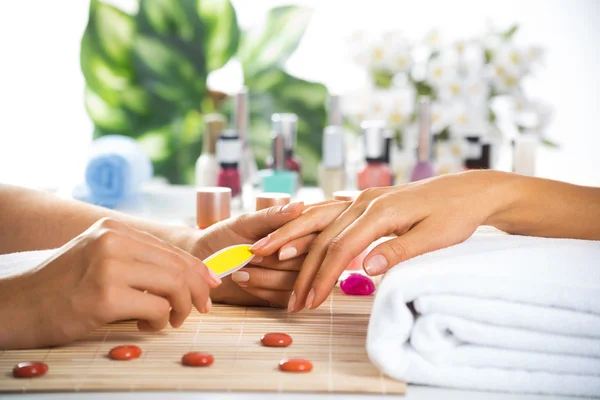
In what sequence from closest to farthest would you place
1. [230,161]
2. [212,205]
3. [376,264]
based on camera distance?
[376,264]
[212,205]
[230,161]

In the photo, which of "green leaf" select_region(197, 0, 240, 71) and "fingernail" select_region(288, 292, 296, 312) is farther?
"green leaf" select_region(197, 0, 240, 71)

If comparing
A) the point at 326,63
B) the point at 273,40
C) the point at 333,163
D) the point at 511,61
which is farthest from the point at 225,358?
the point at 326,63

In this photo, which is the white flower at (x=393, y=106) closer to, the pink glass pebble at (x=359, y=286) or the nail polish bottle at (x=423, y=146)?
the nail polish bottle at (x=423, y=146)

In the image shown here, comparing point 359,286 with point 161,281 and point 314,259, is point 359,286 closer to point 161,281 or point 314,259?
point 314,259

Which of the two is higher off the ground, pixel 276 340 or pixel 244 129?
pixel 244 129

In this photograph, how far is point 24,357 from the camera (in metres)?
0.68

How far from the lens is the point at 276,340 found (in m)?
0.70

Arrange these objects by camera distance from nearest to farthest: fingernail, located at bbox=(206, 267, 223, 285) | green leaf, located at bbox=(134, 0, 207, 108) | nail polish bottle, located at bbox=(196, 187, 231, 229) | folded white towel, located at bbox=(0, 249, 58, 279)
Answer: fingernail, located at bbox=(206, 267, 223, 285) → folded white towel, located at bbox=(0, 249, 58, 279) → nail polish bottle, located at bbox=(196, 187, 231, 229) → green leaf, located at bbox=(134, 0, 207, 108)

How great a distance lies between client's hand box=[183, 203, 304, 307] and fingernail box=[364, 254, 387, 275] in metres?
0.12

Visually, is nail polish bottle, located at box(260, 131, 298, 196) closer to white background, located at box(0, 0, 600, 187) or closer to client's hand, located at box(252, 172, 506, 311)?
white background, located at box(0, 0, 600, 187)

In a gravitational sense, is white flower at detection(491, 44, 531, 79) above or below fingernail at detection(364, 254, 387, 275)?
above

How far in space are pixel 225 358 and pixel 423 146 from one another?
114cm

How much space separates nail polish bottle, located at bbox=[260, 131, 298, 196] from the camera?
1.68m

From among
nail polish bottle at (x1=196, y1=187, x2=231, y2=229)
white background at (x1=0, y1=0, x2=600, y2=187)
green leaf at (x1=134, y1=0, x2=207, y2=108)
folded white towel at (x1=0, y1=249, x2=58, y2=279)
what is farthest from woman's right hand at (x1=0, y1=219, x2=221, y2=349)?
white background at (x1=0, y1=0, x2=600, y2=187)
